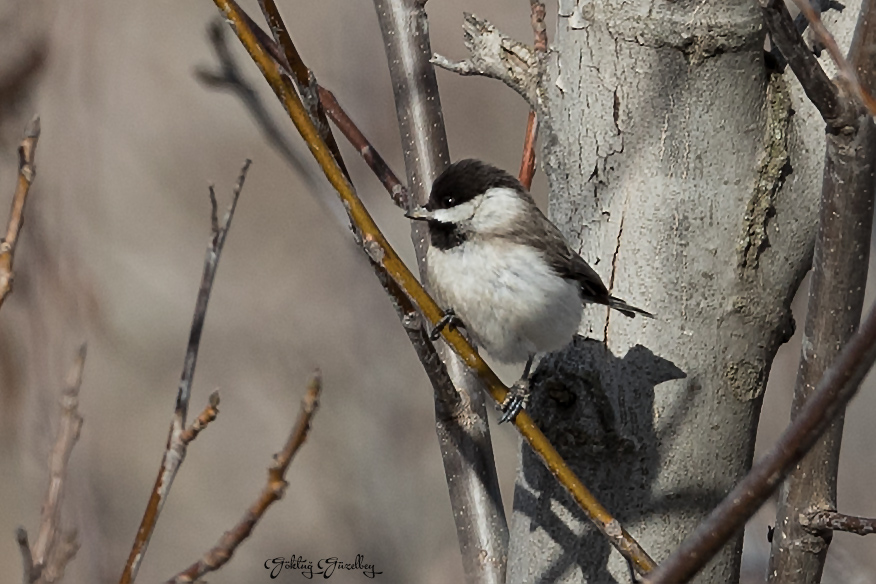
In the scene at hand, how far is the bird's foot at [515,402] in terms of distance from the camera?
1.56m

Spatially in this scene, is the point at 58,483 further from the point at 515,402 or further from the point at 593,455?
the point at 593,455

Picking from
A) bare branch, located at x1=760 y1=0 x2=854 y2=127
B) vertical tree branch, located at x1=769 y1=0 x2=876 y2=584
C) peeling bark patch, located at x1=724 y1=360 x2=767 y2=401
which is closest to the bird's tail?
peeling bark patch, located at x1=724 y1=360 x2=767 y2=401

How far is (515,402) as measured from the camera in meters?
1.72

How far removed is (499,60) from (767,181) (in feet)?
1.90

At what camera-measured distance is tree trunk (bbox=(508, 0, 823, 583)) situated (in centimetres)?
164

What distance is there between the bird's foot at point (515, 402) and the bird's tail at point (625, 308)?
0.83ft

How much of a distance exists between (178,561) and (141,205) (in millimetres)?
2663

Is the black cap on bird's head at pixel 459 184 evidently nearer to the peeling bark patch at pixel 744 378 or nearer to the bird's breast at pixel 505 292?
the bird's breast at pixel 505 292

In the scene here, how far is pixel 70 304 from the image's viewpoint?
9.20ft

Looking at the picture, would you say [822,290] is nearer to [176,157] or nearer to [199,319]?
[199,319]

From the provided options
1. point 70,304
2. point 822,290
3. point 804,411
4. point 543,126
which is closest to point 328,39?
point 70,304

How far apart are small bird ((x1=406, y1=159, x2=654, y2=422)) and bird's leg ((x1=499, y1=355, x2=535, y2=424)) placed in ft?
0.10

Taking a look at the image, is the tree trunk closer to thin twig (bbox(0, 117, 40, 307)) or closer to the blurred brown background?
thin twig (bbox(0, 117, 40, 307))

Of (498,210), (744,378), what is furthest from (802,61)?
(498,210)
